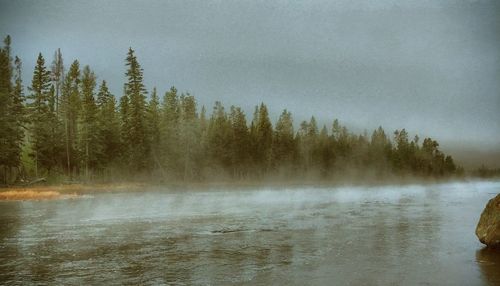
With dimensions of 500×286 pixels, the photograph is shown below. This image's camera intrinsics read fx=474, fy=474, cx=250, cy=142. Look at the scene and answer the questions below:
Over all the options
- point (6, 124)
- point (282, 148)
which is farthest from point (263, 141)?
point (6, 124)

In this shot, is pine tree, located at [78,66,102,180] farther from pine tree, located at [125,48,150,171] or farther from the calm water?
the calm water

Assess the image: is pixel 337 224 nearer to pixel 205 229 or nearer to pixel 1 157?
pixel 205 229

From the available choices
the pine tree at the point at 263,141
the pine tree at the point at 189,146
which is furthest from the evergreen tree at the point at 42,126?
the pine tree at the point at 263,141

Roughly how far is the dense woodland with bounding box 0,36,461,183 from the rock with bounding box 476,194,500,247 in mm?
62678

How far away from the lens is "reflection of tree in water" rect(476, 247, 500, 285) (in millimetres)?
14594

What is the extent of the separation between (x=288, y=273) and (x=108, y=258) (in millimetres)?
7283

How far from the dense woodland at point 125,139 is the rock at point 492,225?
2468 inches

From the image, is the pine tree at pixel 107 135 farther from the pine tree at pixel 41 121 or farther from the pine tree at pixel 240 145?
the pine tree at pixel 240 145

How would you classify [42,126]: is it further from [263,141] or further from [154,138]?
[263,141]

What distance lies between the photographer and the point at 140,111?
91.1 meters

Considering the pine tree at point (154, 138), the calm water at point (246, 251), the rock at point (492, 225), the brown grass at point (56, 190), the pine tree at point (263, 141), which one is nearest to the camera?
the calm water at point (246, 251)

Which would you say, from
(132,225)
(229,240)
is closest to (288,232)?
(229,240)

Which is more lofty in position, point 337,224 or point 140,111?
point 140,111

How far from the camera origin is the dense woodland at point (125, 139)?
253 ft
